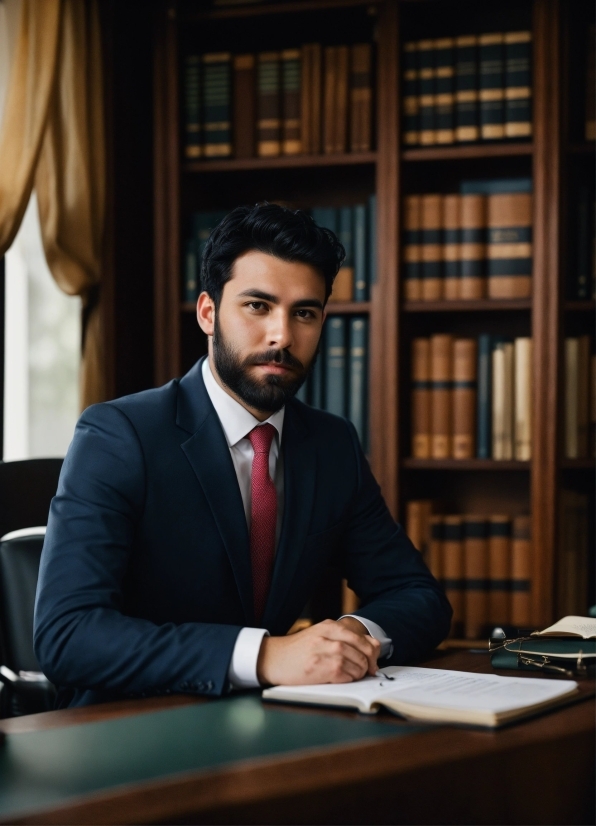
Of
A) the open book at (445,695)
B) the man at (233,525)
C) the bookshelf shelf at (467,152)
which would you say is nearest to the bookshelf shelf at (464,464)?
the bookshelf shelf at (467,152)

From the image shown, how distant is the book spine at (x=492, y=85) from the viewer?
2.98 meters

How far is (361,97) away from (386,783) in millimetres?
2561

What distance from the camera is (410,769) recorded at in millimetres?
939

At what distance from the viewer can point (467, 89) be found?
3.01 metres

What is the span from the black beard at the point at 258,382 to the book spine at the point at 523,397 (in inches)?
53.4

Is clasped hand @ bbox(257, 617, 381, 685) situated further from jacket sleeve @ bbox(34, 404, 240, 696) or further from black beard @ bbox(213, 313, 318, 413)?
black beard @ bbox(213, 313, 318, 413)

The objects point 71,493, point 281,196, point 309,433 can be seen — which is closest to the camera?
point 71,493

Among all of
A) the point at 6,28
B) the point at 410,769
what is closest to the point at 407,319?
the point at 6,28

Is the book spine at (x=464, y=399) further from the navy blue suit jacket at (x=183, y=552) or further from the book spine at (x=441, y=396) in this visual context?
the navy blue suit jacket at (x=183, y=552)

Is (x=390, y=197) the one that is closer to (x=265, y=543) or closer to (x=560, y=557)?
(x=560, y=557)

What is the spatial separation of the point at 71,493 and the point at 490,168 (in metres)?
2.20

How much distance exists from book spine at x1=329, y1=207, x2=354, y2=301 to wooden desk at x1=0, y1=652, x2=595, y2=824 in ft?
6.75

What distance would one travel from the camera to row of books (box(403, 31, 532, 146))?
9.72 ft

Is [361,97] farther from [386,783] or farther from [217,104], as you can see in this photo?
[386,783]
